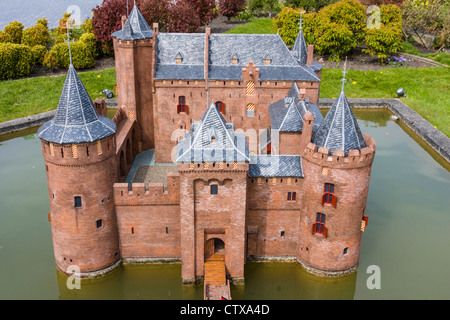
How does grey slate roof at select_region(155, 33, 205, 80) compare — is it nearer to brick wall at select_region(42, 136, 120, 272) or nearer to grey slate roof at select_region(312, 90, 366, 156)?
brick wall at select_region(42, 136, 120, 272)

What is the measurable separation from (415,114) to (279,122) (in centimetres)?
3112

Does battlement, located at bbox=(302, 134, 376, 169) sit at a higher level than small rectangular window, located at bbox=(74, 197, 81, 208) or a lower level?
higher

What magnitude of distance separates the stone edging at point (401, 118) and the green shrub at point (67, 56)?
35.2 ft

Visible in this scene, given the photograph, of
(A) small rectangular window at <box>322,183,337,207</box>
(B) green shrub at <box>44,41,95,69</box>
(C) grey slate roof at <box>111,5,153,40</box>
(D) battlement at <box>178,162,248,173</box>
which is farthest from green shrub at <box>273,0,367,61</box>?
(D) battlement at <box>178,162,248,173</box>

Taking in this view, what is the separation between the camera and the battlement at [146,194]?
89.5ft

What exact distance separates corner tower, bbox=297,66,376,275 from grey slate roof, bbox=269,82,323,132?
320 cm

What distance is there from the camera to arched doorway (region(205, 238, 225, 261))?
28.0 meters

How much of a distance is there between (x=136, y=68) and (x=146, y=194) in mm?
14018

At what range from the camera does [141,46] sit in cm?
3722

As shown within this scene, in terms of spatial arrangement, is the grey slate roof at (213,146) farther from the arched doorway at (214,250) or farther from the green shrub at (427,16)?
the green shrub at (427,16)

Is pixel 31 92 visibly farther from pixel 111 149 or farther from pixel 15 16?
pixel 111 149

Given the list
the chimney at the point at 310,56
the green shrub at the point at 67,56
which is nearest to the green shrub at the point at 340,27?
the chimney at the point at 310,56

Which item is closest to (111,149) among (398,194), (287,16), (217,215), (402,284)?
(217,215)

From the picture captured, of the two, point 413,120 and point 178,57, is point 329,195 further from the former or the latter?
point 413,120
